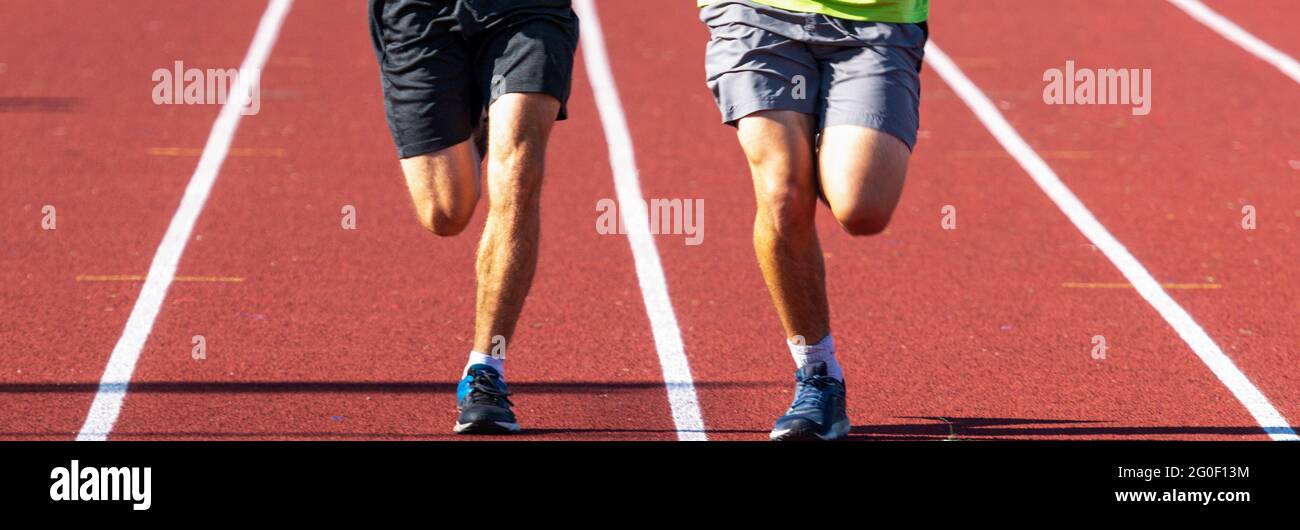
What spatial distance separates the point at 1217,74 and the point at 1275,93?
2.09 ft

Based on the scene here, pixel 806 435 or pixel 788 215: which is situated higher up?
pixel 788 215

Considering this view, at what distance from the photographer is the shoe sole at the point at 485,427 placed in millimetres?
4625

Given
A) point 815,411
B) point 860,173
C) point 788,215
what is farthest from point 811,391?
point 860,173

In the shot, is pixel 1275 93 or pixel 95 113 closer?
pixel 95 113

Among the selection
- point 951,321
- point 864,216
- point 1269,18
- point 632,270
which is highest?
point 1269,18

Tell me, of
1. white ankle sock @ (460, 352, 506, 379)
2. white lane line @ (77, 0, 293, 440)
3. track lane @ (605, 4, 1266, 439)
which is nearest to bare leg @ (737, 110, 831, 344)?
track lane @ (605, 4, 1266, 439)

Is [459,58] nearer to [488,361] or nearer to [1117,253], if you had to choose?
[488,361]

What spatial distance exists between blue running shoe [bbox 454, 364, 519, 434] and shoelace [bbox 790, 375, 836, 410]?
79cm

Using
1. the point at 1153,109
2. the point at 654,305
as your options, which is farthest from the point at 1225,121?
the point at 654,305

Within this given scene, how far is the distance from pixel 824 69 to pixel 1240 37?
29.0ft

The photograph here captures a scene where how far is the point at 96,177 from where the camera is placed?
839cm

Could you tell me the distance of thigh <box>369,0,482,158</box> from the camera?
16.1 ft

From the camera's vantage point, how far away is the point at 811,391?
4.64 m

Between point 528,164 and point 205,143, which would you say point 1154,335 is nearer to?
point 528,164
